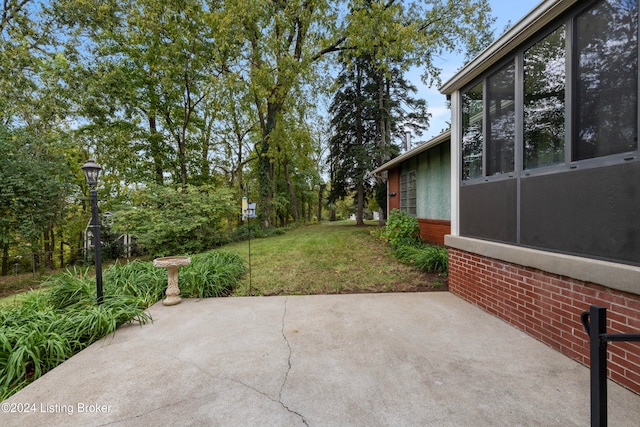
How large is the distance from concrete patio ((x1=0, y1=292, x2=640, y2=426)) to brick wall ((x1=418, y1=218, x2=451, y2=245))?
12.6 ft

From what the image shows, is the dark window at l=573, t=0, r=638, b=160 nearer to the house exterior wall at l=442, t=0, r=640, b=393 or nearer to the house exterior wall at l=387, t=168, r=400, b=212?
the house exterior wall at l=442, t=0, r=640, b=393

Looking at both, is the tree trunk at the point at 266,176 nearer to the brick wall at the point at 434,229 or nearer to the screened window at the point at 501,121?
the brick wall at the point at 434,229

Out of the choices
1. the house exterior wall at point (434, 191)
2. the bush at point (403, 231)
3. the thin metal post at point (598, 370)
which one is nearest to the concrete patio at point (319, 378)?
the thin metal post at point (598, 370)

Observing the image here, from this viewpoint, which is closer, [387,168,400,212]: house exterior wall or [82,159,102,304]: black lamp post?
[82,159,102,304]: black lamp post

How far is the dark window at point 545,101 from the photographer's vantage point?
262cm

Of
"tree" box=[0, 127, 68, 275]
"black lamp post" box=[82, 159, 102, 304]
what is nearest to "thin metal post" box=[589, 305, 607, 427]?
"black lamp post" box=[82, 159, 102, 304]

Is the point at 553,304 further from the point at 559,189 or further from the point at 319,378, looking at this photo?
the point at 319,378

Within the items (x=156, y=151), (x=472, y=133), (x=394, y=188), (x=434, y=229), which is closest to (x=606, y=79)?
(x=472, y=133)

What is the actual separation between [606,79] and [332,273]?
15.6 feet

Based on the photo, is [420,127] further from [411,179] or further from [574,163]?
[574,163]

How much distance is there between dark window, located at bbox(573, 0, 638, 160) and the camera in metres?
2.08

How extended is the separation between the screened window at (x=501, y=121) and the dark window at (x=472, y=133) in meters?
0.20

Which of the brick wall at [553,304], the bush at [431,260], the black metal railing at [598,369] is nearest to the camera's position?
the black metal railing at [598,369]

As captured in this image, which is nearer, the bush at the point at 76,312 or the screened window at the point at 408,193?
the bush at the point at 76,312
